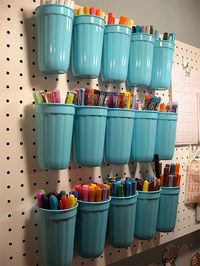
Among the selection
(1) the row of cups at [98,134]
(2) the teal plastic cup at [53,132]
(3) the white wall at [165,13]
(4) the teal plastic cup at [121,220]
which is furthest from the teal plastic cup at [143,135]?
(3) the white wall at [165,13]

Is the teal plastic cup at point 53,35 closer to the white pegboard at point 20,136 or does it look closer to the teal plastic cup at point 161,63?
the white pegboard at point 20,136

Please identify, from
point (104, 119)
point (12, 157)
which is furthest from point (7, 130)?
point (104, 119)

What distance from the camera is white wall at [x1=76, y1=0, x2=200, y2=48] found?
2.92 feet

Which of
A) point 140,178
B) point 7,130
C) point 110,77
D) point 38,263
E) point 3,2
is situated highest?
point 3,2

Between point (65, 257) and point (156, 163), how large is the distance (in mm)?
358

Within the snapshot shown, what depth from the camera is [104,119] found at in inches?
25.5

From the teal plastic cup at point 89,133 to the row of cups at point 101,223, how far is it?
10 centimetres

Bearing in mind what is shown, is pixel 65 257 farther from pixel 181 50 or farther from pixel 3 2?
pixel 181 50

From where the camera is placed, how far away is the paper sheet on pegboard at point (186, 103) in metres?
0.95

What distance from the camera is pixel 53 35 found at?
57 cm

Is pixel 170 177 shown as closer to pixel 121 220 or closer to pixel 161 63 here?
pixel 121 220

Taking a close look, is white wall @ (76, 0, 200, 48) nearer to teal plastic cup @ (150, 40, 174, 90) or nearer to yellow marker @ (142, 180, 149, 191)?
teal plastic cup @ (150, 40, 174, 90)

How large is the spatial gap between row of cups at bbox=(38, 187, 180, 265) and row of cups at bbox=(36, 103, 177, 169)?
10 cm

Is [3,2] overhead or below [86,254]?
overhead
